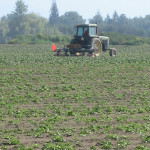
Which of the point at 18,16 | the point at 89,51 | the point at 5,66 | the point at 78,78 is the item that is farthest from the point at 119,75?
the point at 18,16

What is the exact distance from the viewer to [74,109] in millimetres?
13008

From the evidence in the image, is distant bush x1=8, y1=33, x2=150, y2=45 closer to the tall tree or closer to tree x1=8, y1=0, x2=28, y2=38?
tree x1=8, y1=0, x2=28, y2=38

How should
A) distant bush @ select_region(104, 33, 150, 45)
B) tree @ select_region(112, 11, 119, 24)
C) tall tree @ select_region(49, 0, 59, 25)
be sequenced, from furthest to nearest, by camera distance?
tall tree @ select_region(49, 0, 59, 25) < tree @ select_region(112, 11, 119, 24) < distant bush @ select_region(104, 33, 150, 45)

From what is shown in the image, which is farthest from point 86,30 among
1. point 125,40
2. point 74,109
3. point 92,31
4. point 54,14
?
point 54,14

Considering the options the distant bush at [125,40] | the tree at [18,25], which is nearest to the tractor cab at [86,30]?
the distant bush at [125,40]

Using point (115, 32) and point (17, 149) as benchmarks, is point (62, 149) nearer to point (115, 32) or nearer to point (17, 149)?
point (17, 149)

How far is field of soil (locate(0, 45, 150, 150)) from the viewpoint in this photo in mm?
9633

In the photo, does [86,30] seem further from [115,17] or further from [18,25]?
[115,17]

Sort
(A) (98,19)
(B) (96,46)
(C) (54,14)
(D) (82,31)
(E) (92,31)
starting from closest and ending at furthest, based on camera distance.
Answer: (D) (82,31), (E) (92,31), (B) (96,46), (A) (98,19), (C) (54,14)

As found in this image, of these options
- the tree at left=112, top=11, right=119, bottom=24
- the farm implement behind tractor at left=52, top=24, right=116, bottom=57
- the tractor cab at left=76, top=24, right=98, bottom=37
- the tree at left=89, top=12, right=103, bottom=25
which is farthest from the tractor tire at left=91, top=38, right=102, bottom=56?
the tree at left=89, top=12, right=103, bottom=25

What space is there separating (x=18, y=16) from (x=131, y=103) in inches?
3823

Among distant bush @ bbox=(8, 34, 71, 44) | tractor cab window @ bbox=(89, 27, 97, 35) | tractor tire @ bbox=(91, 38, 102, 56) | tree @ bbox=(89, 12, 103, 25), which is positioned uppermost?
tree @ bbox=(89, 12, 103, 25)

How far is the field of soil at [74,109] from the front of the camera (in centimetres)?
963

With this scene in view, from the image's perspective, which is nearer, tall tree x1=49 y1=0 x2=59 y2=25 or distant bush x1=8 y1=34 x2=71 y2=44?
distant bush x1=8 y1=34 x2=71 y2=44
